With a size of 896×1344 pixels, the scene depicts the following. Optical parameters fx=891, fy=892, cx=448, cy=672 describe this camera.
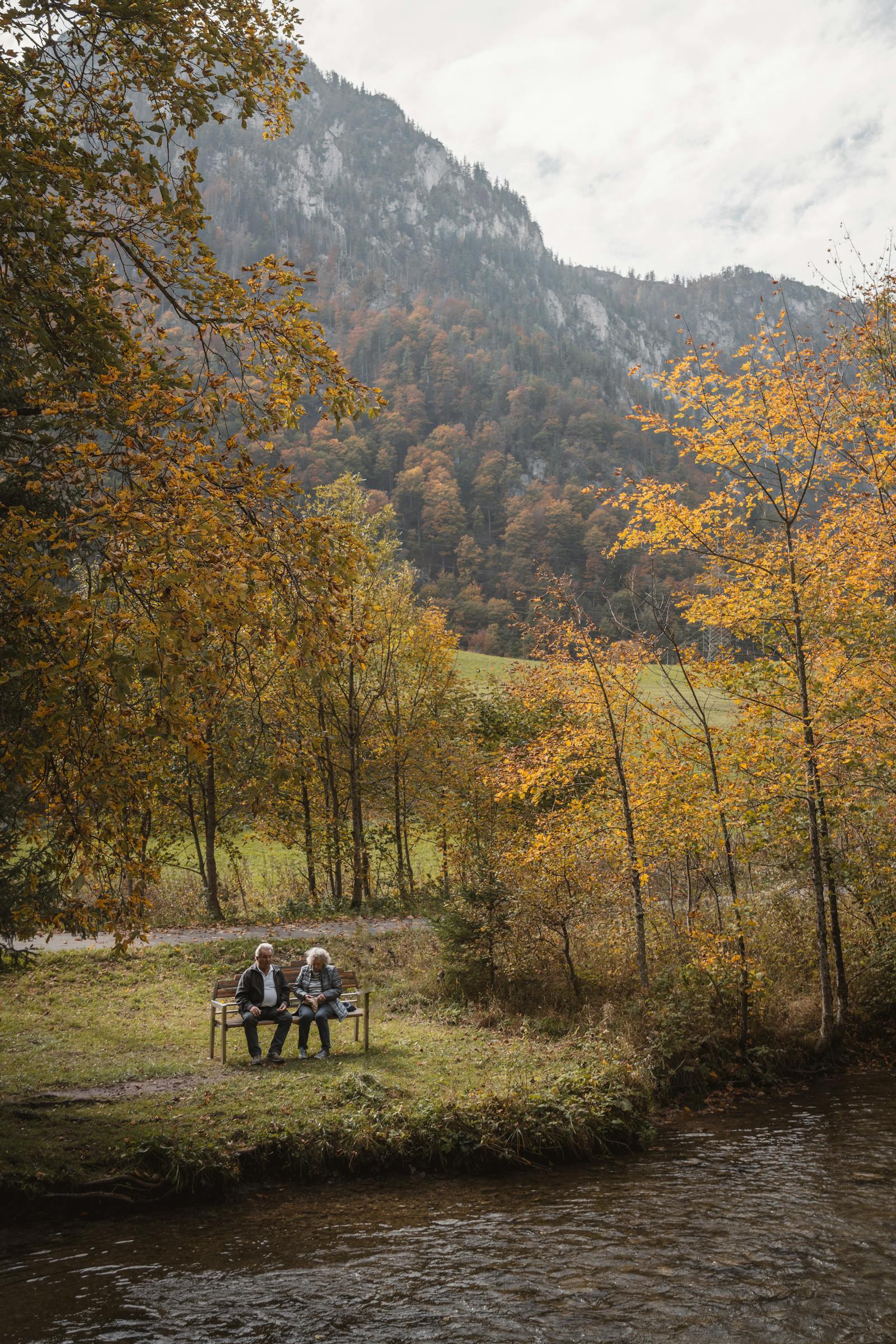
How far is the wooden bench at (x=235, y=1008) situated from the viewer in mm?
9672

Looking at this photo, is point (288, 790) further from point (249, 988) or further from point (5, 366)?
point (5, 366)

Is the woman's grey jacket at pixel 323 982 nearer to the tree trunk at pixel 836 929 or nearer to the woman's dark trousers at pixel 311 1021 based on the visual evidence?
the woman's dark trousers at pixel 311 1021

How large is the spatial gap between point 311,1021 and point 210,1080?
1401 mm

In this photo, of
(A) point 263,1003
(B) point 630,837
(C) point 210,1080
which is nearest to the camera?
(C) point 210,1080

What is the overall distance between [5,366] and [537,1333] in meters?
6.28

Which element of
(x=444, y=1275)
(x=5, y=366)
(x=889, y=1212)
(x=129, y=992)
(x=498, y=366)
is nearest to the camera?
(x=5, y=366)

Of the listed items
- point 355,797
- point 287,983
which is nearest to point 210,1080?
point 287,983

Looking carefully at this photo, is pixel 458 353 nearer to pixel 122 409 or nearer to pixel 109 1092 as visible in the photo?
pixel 109 1092

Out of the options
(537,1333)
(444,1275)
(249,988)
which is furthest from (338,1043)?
(537,1333)

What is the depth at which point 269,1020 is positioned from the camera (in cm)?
973

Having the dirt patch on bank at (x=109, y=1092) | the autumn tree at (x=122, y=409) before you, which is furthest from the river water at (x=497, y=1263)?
the autumn tree at (x=122, y=409)

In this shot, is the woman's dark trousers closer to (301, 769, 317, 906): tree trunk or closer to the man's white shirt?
the man's white shirt

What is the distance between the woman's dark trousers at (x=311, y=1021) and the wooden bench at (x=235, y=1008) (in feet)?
0.48

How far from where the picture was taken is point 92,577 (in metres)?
4.84
